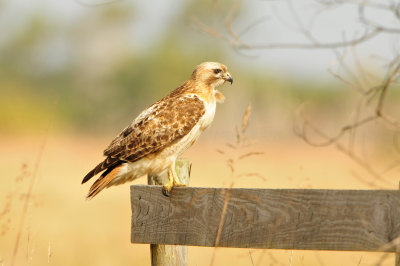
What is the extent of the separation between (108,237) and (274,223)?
7523 mm

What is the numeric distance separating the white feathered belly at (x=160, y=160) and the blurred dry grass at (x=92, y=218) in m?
0.71

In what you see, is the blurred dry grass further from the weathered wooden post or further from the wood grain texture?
the weathered wooden post

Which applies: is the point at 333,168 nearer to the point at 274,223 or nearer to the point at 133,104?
the point at 274,223

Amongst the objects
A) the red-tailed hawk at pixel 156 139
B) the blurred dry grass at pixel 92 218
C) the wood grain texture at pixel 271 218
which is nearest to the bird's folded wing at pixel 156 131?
the red-tailed hawk at pixel 156 139

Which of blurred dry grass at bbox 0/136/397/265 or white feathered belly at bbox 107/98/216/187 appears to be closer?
white feathered belly at bbox 107/98/216/187

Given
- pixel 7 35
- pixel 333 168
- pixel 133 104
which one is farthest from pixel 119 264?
pixel 7 35

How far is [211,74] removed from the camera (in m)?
6.02

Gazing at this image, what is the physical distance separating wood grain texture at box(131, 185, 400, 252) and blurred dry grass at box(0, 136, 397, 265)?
0.14 meters

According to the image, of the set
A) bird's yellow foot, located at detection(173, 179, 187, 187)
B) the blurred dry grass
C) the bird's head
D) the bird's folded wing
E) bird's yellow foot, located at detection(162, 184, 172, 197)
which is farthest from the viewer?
the blurred dry grass

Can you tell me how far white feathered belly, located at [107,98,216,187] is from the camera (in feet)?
17.6

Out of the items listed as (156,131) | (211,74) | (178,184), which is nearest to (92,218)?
(211,74)

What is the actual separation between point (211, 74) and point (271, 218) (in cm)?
283

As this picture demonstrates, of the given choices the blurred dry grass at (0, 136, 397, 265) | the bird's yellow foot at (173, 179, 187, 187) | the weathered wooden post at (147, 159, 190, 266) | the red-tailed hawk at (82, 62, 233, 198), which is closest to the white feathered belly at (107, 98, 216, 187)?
the red-tailed hawk at (82, 62, 233, 198)

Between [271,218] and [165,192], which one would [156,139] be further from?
[271,218]
